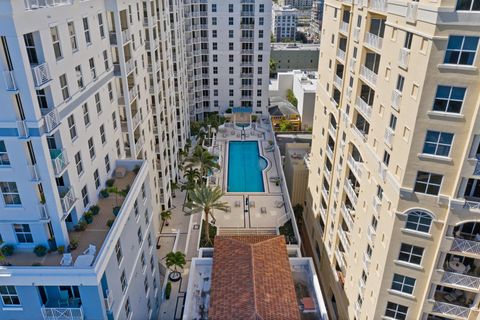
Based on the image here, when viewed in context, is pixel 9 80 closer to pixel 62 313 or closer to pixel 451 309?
pixel 62 313

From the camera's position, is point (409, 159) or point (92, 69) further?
point (92, 69)

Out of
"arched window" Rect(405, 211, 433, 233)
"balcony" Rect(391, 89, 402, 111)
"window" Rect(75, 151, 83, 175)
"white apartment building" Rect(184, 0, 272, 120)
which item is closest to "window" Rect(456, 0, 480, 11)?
"balcony" Rect(391, 89, 402, 111)

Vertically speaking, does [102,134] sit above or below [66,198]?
above

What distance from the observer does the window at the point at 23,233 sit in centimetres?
2265

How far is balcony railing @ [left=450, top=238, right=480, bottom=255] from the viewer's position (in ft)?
76.1

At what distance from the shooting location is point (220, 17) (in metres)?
74.8

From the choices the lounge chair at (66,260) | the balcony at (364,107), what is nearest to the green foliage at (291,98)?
the balcony at (364,107)

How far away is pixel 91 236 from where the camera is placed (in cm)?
2420

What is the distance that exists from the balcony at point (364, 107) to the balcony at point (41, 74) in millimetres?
22515

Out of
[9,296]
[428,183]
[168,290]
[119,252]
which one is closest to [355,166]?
[428,183]

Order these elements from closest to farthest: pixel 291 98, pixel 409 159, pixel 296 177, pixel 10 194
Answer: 1. pixel 10 194
2. pixel 409 159
3. pixel 296 177
4. pixel 291 98

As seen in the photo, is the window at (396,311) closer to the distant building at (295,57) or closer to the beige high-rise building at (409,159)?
the beige high-rise building at (409,159)

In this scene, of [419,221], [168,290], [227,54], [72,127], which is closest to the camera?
[72,127]

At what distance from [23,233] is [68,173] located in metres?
4.75
